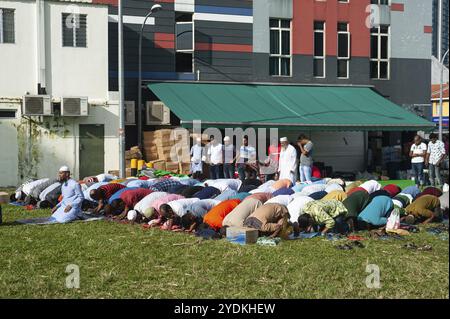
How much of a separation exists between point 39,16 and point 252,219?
48.0 ft

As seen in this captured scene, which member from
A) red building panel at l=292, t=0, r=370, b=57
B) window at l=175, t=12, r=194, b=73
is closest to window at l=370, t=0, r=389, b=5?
red building panel at l=292, t=0, r=370, b=57

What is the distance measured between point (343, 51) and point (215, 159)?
10338 millimetres

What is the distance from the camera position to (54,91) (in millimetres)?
22078

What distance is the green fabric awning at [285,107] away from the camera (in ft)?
71.9

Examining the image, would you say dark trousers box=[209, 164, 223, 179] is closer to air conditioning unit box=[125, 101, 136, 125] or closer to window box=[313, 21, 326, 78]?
air conditioning unit box=[125, 101, 136, 125]

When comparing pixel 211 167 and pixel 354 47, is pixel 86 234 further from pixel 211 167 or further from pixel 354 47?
pixel 354 47

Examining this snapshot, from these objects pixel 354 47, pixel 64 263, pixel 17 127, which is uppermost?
pixel 354 47

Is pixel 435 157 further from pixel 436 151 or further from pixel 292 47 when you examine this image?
pixel 292 47

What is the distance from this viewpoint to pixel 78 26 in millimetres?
22281

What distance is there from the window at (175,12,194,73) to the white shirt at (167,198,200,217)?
13.6m

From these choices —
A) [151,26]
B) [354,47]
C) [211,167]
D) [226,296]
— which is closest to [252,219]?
[226,296]

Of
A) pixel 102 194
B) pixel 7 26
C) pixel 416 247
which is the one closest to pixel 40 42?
pixel 7 26

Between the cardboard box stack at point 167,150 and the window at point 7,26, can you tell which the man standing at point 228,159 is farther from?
the window at point 7,26

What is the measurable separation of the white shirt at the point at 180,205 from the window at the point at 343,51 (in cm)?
1700
